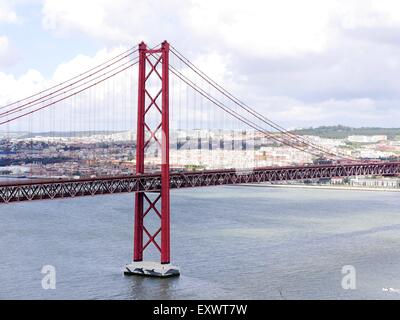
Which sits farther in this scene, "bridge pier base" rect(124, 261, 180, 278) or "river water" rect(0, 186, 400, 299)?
"bridge pier base" rect(124, 261, 180, 278)

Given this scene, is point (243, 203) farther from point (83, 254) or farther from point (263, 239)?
point (83, 254)

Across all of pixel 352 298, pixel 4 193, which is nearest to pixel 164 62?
pixel 4 193

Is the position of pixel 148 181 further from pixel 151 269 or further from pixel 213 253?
pixel 213 253

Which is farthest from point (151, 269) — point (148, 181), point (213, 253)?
point (213, 253)

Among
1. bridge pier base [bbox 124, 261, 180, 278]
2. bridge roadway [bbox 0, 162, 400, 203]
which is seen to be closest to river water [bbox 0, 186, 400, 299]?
bridge pier base [bbox 124, 261, 180, 278]

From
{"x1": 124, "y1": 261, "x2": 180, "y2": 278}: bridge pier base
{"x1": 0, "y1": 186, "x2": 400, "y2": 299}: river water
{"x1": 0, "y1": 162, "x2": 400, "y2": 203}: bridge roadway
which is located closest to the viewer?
{"x1": 0, "y1": 162, "x2": 400, "y2": 203}: bridge roadway

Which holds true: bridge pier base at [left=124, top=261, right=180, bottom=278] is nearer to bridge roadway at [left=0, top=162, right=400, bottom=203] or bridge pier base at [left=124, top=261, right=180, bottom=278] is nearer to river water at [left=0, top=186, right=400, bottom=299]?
river water at [left=0, top=186, right=400, bottom=299]

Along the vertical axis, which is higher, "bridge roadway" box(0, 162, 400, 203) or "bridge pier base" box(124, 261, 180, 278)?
"bridge roadway" box(0, 162, 400, 203)
